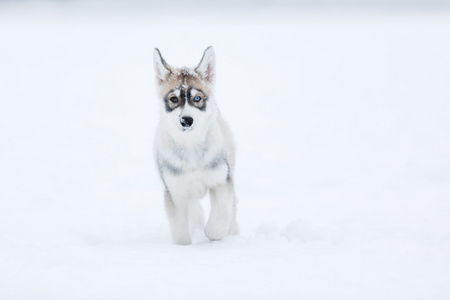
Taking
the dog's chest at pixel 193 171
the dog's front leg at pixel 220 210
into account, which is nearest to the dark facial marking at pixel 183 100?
the dog's chest at pixel 193 171

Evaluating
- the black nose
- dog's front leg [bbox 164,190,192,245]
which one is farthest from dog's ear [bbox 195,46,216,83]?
dog's front leg [bbox 164,190,192,245]

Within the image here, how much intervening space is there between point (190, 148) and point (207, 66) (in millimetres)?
949

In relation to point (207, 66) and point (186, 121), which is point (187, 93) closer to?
point (186, 121)

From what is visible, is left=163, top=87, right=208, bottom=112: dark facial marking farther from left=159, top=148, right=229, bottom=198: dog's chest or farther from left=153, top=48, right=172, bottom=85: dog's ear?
left=159, top=148, right=229, bottom=198: dog's chest

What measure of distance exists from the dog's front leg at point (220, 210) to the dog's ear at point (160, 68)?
127cm

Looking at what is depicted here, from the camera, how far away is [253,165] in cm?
1147

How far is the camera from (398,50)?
23516 mm

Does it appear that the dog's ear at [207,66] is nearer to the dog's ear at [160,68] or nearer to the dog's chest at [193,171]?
the dog's ear at [160,68]

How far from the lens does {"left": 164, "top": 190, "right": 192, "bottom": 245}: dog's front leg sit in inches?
222

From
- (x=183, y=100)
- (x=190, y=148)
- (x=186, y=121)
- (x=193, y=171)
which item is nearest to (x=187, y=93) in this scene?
(x=183, y=100)

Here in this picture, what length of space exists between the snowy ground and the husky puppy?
0.42m

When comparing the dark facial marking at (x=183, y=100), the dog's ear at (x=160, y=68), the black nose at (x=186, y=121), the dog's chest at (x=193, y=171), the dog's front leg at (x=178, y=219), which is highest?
the dog's ear at (x=160, y=68)

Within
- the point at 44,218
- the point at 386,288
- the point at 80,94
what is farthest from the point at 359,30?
the point at 386,288

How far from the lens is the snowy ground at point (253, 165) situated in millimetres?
4250
